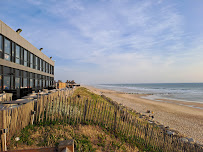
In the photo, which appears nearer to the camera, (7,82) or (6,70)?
(6,70)

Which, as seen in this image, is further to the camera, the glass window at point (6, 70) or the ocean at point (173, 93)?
the ocean at point (173, 93)

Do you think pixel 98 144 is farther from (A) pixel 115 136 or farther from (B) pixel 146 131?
(B) pixel 146 131

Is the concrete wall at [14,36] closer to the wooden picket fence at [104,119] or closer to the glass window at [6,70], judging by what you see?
the glass window at [6,70]

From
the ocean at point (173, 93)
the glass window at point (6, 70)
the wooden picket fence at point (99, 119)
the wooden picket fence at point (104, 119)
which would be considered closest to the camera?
the wooden picket fence at point (99, 119)

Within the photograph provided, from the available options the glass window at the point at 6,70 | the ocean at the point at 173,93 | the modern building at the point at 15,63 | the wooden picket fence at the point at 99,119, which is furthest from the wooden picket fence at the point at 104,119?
the ocean at the point at 173,93

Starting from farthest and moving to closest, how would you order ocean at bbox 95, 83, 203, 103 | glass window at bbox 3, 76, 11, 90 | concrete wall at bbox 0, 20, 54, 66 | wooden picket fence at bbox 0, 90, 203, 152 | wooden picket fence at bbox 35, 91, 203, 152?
ocean at bbox 95, 83, 203, 103 → glass window at bbox 3, 76, 11, 90 → concrete wall at bbox 0, 20, 54, 66 → wooden picket fence at bbox 35, 91, 203, 152 → wooden picket fence at bbox 0, 90, 203, 152

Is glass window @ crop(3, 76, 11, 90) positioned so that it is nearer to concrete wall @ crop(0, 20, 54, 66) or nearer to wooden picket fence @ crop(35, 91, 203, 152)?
concrete wall @ crop(0, 20, 54, 66)

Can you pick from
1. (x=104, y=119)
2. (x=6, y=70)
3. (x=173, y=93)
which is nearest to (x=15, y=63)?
(x=6, y=70)

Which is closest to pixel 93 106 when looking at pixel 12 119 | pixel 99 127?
pixel 99 127

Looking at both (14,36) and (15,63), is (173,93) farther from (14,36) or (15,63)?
(14,36)

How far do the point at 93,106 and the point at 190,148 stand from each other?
6189 mm

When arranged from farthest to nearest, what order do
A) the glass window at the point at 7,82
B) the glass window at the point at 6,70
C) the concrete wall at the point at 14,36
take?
the glass window at the point at 7,82 → the glass window at the point at 6,70 → the concrete wall at the point at 14,36

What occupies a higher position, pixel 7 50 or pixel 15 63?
pixel 7 50

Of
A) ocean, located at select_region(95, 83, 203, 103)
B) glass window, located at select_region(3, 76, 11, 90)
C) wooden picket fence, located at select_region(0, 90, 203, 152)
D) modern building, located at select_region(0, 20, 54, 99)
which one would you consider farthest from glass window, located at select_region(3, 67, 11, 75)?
ocean, located at select_region(95, 83, 203, 103)
